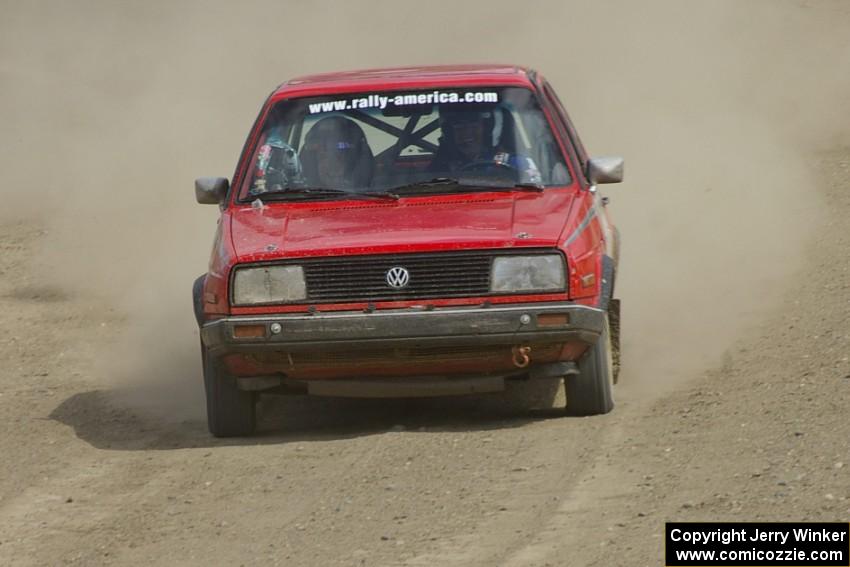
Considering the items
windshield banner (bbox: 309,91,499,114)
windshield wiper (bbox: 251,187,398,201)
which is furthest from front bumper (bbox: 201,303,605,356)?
windshield banner (bbox: 309,91,499,114)

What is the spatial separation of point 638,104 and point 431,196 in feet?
39.9

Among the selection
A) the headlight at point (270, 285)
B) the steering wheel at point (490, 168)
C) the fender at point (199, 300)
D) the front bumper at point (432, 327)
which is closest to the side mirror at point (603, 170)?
the steering wheel at point (490, 168)

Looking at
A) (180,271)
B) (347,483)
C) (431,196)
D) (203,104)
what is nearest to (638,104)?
(203,104)

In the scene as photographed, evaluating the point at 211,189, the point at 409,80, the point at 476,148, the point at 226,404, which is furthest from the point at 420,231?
the point at 211,189

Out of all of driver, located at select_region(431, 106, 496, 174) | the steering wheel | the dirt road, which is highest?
driver, located at select_region(431, 106, 496, 174)

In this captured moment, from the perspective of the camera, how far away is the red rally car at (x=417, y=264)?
724 cm

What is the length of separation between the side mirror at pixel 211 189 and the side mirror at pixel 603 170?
1.80 meters

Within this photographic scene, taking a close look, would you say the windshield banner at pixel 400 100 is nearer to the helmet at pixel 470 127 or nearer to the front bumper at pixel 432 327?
the helmet at pixel 470 127

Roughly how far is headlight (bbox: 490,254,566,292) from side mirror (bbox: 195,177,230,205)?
72.3 inches

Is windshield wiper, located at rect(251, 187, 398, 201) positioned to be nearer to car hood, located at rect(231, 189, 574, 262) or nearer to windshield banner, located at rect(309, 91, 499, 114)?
car hood, located at rect(231, 189, 574, 262)

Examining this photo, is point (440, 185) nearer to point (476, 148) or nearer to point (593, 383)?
point (476, 148)

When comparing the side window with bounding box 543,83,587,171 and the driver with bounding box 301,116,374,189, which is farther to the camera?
the side window with bounding box 543,83,587,171

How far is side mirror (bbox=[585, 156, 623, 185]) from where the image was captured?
8.27 metres

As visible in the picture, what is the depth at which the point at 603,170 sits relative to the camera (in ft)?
27.1
